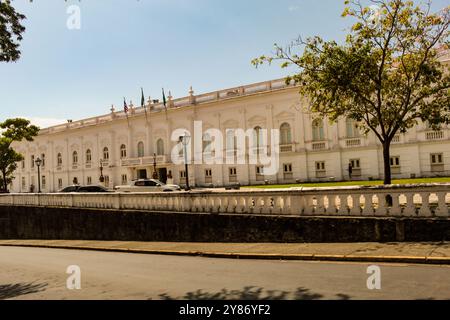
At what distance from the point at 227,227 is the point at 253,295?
253 inches

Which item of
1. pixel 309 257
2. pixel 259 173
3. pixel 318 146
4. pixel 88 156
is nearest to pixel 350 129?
pixel 318 146

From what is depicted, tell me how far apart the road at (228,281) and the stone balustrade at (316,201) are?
2.23m

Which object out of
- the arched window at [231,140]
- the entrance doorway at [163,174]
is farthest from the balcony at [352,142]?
the entrance doorway at [163,174]

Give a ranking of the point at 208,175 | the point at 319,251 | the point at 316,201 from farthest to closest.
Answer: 1. the point at 208,175
2. the point at 316,201
3. the point at 319,251

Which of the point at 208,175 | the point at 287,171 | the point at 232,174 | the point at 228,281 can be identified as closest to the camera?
the point at 228,281

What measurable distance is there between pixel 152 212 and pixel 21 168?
63375 millimetres

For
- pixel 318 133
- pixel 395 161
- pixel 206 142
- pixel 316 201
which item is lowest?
pixel 316 201

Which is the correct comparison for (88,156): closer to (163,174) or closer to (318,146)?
(163,174)

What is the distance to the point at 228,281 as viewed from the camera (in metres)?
7.94

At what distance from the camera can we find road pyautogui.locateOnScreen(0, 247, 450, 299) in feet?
21.4

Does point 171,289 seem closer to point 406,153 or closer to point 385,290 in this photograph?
point 385,290

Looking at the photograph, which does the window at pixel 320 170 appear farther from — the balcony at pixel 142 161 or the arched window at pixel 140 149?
the arched window at pixel 140 149

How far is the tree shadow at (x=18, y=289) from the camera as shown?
28.4 feet

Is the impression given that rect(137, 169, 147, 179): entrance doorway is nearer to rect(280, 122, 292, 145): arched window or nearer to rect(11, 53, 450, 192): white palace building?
rect(11, 53, 450, 192): white palace building
